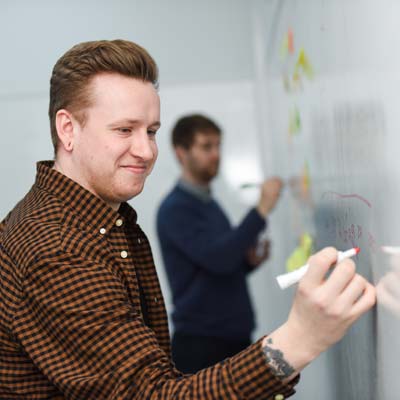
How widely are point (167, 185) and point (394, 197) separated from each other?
2211 millimetres

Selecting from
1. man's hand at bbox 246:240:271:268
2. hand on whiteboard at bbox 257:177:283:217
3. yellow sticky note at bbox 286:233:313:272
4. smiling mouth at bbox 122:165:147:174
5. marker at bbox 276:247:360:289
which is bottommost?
man's hand at bbox 246:240:271:268

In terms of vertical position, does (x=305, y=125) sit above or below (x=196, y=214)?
above

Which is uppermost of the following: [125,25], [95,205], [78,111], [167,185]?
[125,25]

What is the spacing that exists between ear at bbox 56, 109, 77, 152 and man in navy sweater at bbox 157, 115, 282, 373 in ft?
3.26

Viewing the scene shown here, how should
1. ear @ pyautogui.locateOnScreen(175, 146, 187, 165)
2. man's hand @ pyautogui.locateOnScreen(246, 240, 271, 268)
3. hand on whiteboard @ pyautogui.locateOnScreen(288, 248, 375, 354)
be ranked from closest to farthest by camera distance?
hand on whiteboard @ pyautogui.locateOnScreen(288, 248, 375, 354)
ear @ pyautogui.locateOnScreen(175, 146, 187, 165)
man's hand @ pyautogui.locateOnScreen(246, 240, 271, 268)

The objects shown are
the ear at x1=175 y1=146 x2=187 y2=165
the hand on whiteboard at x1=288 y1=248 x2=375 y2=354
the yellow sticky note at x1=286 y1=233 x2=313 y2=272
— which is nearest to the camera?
the hand on whiteboard at x1=288 y1=248 x2=375 y2=354

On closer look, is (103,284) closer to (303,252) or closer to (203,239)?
(303,252)

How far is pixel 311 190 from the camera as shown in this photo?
1484mm

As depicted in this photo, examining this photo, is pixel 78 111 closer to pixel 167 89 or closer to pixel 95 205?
pixel 95 205

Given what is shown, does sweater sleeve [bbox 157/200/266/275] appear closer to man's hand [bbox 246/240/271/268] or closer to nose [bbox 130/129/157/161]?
man's hand [bbox 246/240/271/268]

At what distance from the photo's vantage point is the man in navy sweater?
74.7 inches

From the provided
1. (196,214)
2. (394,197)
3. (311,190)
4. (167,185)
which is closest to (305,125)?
(311,190)

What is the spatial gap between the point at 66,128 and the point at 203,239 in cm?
103

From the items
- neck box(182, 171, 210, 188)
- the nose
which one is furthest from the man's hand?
the nose
